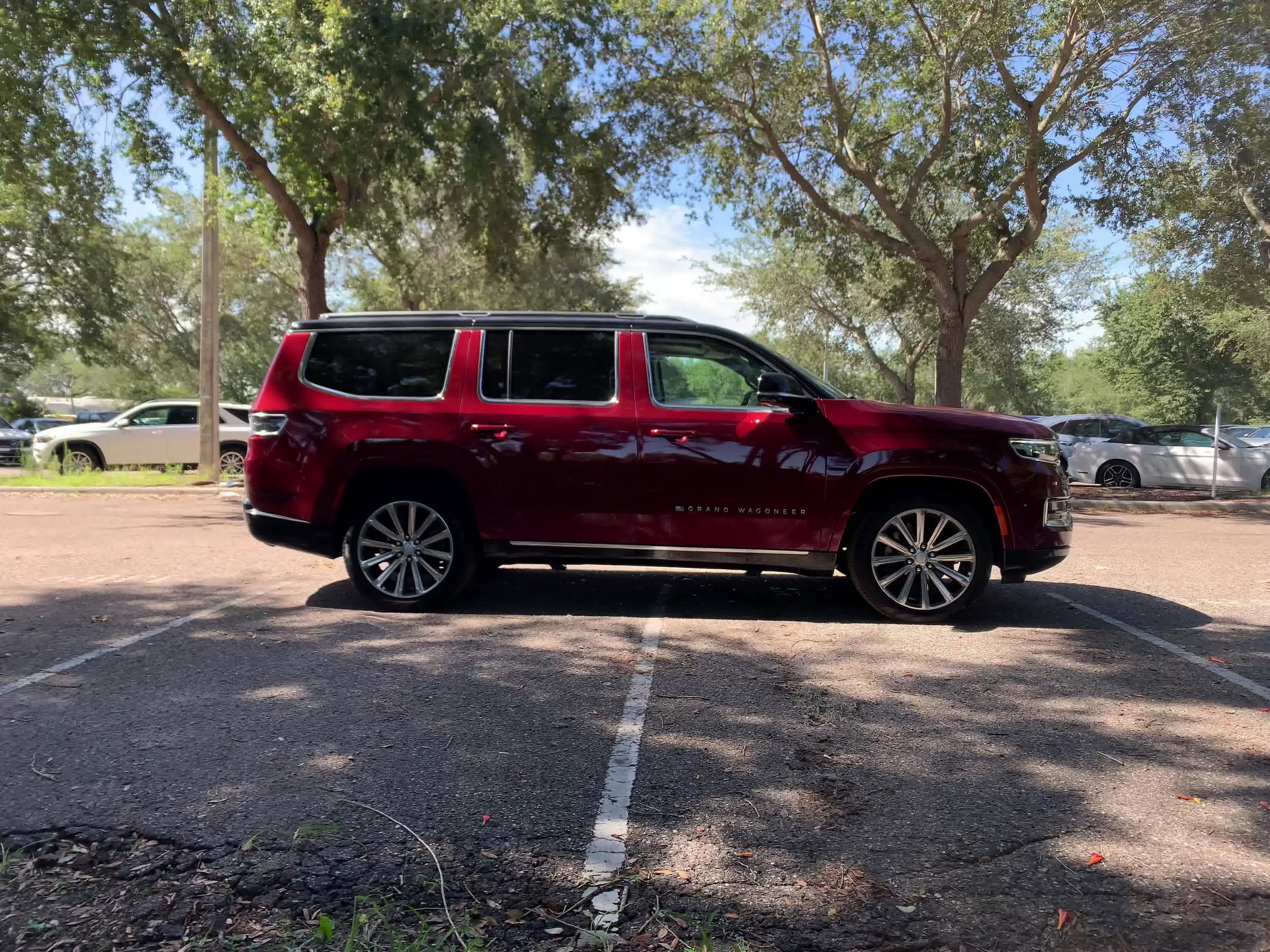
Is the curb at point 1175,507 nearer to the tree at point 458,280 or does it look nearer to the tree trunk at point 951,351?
the tree trunk at point 951,351

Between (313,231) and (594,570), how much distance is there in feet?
33.5

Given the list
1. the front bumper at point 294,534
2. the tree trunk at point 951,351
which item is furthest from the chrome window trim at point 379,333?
the tree trunk at point 951,351

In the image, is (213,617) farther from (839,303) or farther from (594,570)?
(839,303)

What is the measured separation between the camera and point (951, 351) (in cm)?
1638

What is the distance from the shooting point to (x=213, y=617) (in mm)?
5844

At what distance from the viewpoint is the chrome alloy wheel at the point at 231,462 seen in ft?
55.7

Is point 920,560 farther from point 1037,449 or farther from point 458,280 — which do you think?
point 458,280

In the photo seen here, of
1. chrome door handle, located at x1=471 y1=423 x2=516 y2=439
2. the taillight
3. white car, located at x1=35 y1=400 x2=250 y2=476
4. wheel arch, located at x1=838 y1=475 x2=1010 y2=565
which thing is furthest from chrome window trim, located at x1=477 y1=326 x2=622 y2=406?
white car, located at x1=35 y1=400 x2=250 y2=476

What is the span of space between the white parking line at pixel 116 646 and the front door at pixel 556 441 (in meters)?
1.97

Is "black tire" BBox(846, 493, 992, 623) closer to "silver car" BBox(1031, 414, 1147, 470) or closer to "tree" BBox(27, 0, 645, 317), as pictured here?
"tree" BBox(27, 0, 645, 317)

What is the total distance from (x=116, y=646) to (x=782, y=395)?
165 inches

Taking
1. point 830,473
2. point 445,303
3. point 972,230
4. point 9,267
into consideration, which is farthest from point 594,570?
point 9,267

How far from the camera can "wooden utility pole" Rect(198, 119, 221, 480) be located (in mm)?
14632

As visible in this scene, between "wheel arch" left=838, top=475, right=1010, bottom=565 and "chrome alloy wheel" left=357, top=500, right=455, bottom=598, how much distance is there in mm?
2647
